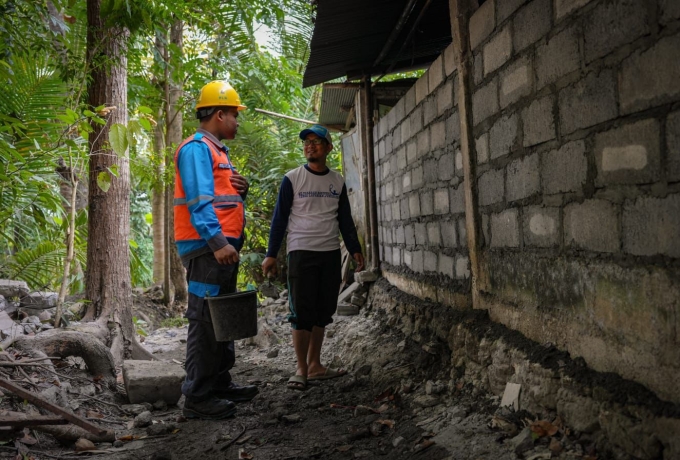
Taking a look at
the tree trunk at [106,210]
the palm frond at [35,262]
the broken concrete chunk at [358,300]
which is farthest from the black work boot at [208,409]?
the palm frond at [35,262]

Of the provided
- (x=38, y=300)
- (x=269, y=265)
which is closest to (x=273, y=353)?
(x=269, y=265)

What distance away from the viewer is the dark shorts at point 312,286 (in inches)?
164

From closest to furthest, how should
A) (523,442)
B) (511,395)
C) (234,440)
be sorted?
(523,442), (511,395), (234,440)

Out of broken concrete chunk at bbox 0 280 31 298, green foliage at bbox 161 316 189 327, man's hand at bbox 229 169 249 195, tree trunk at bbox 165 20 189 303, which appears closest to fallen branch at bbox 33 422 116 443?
man's hand at bbox 229 169 249 195

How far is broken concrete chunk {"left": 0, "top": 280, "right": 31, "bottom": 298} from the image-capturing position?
5035 millimetres

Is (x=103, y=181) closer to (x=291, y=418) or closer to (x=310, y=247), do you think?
(x=310, y=247)

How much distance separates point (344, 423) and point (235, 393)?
2.98 ft

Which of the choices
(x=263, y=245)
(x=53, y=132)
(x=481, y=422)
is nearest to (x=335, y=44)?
(x=53, y=132)

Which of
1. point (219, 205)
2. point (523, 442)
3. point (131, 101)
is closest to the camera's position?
point (523, 442)

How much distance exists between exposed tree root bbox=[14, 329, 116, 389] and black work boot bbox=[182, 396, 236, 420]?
2.80 feet

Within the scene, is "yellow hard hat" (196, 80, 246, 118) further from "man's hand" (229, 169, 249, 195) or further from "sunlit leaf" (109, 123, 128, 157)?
"sunlit leaf" (109, 123, 128, 157)

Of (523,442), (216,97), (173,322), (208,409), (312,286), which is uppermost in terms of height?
(216,97)

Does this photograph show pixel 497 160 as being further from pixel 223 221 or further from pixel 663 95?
pixel 223 221

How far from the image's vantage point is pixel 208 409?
11.5ft
